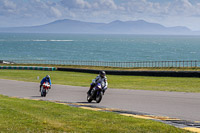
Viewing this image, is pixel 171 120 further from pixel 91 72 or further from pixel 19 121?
pixel 91 72

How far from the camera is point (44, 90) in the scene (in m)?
22.6

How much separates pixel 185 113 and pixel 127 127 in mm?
4393

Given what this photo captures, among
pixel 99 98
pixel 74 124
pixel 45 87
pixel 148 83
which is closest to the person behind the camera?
pixel 74 124

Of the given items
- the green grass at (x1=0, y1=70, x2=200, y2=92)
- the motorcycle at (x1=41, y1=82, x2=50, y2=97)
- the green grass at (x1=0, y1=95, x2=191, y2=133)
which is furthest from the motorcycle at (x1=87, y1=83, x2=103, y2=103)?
the green grass at (x1=0, y1=70, x2=200, y2=92)

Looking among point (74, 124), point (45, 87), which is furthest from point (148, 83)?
point (74, 124)

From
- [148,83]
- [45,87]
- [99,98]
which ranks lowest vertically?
[148,83]

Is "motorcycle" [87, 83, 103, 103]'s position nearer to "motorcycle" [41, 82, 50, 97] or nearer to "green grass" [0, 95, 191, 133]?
"motorcycle" [41, 82, 50, 97]

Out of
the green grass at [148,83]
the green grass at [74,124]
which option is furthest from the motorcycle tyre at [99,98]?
the green grass at [148,83]

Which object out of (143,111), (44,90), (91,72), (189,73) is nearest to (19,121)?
(143,111)

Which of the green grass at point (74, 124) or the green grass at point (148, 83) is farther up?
the green grass at point (74, 124)

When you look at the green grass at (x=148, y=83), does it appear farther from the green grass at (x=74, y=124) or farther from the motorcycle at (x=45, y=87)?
the green grass at (x=74, y=124)

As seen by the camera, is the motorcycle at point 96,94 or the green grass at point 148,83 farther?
the green grass at point 148,83

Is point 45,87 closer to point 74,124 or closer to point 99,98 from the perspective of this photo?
point 99,98

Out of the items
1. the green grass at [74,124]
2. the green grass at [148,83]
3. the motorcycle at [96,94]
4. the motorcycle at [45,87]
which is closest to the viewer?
the green grass at [74,124]
